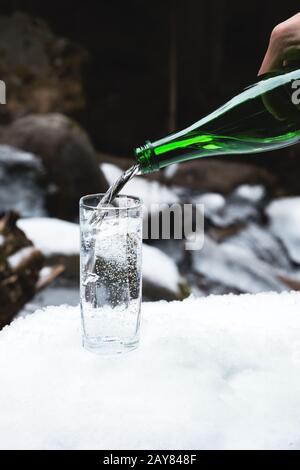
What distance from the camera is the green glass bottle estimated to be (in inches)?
40.6

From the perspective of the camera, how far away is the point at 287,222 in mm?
5438

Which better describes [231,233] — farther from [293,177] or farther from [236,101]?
[236,101]

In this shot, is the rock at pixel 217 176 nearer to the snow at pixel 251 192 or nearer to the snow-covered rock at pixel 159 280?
the snow at pixel 251 192

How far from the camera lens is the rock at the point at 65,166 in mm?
4438

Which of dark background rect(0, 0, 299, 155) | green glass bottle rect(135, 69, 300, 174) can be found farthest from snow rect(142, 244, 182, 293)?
dark background rect(0, 0, 299, 155)

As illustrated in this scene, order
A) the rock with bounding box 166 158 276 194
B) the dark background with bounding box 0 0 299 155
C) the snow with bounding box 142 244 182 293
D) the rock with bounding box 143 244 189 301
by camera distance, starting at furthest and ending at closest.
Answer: the dark background with bounding box 0 0 299 155 → the rock with bounding box 166 158 276 194 → the snow with bounding box 142 244 182 293 → the rock with bounding box 143 244 189 301

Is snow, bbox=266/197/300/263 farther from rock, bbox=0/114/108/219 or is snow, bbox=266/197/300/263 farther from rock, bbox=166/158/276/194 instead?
rock, bbox=0/114/108/219

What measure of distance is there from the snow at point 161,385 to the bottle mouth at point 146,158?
0.23m

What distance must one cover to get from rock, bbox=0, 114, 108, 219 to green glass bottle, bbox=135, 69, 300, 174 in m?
3.32

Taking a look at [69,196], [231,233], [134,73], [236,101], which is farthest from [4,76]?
[236,101]

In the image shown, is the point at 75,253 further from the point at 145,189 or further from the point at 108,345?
the point at 145,189

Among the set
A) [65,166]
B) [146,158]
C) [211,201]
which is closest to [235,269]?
[211,201]

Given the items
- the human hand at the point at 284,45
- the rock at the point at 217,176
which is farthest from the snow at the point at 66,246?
the rock at the point at 217,176

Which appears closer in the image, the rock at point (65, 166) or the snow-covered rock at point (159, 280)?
the snow-covered rock at point (159, 280)
